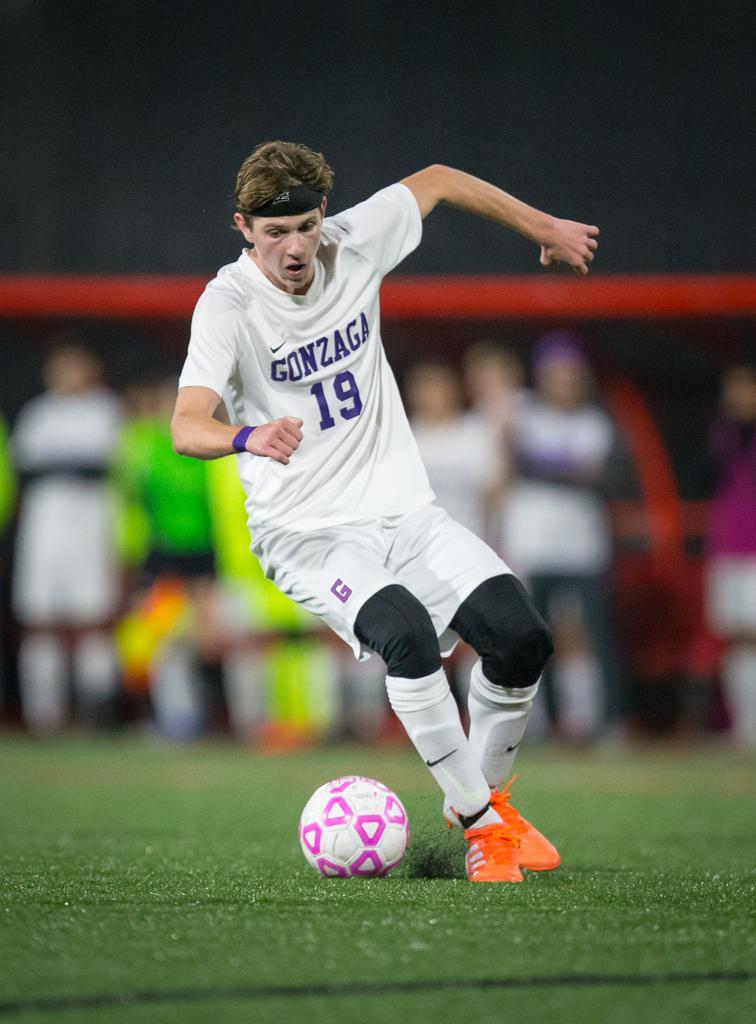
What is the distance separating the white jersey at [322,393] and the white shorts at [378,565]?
5 centimetres

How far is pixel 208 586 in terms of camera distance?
10.3 meters

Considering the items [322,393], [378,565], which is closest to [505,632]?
[378,565]

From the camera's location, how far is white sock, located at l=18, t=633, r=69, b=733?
10.6 meters

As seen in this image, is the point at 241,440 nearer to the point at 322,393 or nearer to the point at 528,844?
the point at 322,393

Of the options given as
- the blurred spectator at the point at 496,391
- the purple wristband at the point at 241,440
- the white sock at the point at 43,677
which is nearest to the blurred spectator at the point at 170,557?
the white sock at the point at 43,677

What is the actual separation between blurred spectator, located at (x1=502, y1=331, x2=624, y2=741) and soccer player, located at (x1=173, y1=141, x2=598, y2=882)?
14.4ft

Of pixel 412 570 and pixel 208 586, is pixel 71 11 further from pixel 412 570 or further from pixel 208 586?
pixel 412 570

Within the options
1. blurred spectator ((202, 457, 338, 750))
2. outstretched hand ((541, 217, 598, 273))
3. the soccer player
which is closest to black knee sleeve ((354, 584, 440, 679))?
the soccer player

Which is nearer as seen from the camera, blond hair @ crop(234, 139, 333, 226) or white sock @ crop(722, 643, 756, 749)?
blond hair @ crop(234, 139, 333, 226)

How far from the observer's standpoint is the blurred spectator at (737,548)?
391 inches

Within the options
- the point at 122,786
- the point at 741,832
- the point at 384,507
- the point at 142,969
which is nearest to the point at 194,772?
the point at 122,786

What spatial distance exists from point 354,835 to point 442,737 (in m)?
0.36

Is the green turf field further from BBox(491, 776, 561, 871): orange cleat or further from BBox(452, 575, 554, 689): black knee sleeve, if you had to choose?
BBox(452, 575, 554, 689): black knee sleeve

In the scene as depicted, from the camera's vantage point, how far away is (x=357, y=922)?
369cm
